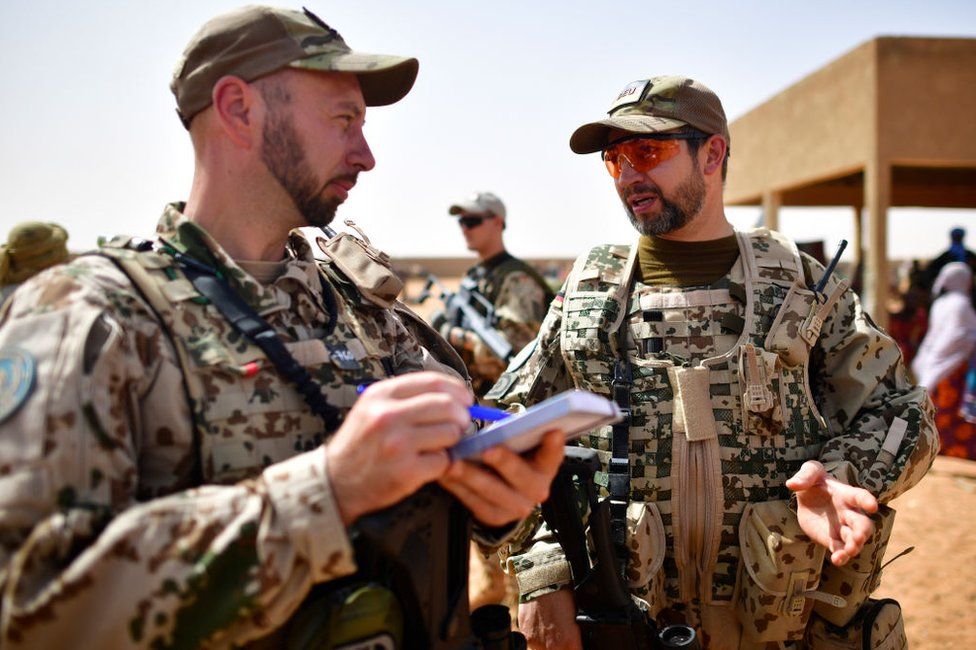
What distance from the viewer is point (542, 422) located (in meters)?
1.21

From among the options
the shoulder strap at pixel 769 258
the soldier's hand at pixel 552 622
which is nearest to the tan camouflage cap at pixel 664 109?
the shoulder strap at pixel 769 258

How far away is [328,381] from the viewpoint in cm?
166

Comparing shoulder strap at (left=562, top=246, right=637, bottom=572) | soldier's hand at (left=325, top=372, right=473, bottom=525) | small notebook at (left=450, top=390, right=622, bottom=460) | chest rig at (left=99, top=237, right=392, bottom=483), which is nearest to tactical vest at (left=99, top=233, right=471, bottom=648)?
chest rig at (left=99, top=237, right=392, bottom=483)

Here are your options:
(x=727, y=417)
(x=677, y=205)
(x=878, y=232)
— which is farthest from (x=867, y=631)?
(x=878, y=232)

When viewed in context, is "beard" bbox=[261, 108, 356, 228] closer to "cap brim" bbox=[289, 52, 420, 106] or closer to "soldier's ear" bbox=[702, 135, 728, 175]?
"cap brim" bbox=[289, 52, 420, 106]

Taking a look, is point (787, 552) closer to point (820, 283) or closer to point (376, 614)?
point (820, 283)

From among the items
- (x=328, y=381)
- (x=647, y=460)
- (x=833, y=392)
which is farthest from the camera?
(x=833, y=392)

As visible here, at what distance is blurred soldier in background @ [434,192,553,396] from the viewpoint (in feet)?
19.9

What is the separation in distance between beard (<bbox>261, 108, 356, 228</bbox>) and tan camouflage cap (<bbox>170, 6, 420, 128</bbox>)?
113 millimetres

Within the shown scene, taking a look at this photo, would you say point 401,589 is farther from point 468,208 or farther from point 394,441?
point 468,208

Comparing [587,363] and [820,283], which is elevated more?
[820,283]

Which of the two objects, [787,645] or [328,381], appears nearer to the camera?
[328,381]

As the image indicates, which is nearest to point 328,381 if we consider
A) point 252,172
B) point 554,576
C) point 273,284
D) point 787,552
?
point 273,284

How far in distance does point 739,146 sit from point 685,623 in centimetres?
1436
